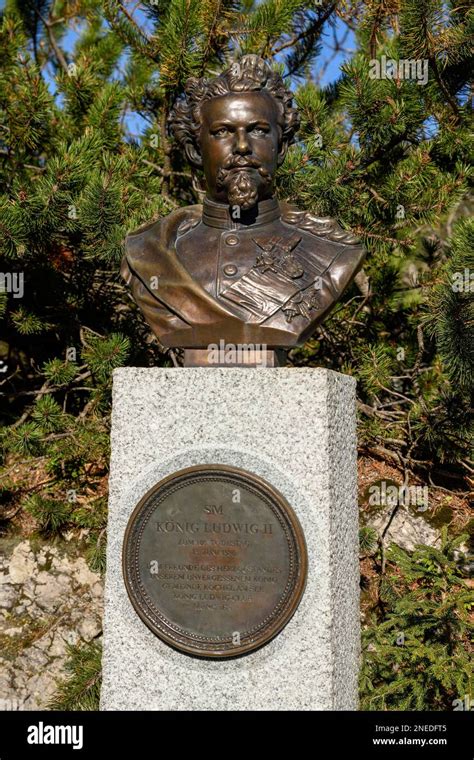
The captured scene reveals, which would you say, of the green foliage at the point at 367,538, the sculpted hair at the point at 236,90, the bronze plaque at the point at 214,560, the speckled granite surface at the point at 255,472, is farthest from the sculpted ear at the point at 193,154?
the green foliage at the point at 367,538

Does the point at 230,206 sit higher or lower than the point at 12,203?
lower

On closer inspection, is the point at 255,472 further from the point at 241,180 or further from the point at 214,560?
the point at 241,180

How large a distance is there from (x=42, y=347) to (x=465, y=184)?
111 inches

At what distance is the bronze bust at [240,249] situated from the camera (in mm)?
2961

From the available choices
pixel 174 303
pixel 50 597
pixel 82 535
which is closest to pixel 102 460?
pixel 82 535

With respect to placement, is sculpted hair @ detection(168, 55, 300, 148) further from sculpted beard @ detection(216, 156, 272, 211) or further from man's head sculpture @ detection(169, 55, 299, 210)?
sculpted beard @ detection(216, 156, 272, 211)

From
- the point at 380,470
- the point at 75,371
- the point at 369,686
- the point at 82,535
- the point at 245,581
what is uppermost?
the point at 75,371

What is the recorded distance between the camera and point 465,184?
14.1 ft

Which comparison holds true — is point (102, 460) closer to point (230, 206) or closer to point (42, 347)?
point (42, 347)

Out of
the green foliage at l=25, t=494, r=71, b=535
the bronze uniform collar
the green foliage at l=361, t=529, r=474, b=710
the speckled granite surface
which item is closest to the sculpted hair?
the bronze uniform collar

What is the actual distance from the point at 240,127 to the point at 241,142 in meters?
0.07

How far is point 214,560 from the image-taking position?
2.75 meters

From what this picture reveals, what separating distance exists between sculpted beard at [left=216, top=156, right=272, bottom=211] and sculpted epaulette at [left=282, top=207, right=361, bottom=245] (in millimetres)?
272

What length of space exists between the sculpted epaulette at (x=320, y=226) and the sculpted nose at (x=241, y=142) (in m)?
0.37
